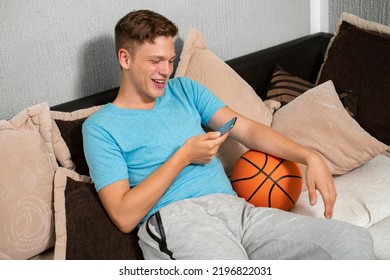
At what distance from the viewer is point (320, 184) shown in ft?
6.29

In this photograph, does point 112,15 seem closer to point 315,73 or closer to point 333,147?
point 333,147

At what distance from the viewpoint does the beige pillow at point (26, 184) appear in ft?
6.00

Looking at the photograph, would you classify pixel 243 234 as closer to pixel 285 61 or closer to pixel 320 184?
pixel 320 184

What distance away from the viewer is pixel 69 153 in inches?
80.0

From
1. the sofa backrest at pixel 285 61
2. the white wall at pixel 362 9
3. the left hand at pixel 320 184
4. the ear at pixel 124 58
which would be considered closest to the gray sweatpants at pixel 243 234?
the left hand at pixel 320 184

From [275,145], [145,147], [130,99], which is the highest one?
[130,99]

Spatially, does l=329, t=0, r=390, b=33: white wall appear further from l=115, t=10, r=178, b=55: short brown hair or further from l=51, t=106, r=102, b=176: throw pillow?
l=51, t=106, r=102, b=176: throw pillow

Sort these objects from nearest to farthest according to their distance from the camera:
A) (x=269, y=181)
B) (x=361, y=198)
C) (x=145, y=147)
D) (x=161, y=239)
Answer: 1. (x=161, y=239)
2. (x=145, y=147)
3. (x=269, y=181)
4. (x=361, y=198)

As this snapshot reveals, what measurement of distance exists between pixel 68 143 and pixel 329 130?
0.97 meters

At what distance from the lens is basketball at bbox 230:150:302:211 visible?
2.02 meters

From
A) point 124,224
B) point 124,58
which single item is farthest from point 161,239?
point 124,58

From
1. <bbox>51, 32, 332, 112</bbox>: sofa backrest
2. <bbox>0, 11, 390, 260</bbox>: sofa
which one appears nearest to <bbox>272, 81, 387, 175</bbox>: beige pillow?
<bbox>0, 11, 390, 260</bbox>: sofa

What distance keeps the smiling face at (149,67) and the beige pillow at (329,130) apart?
661 millimetres

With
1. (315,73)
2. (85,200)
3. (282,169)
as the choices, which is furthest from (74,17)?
(315,73)
